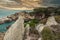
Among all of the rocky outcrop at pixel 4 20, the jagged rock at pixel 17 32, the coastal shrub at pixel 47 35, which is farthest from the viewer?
the rocky outcrop at pixel 4 20

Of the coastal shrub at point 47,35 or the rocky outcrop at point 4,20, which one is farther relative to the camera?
the rocky outcrop at point 4,20

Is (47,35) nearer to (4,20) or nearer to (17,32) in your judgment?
(17,32)

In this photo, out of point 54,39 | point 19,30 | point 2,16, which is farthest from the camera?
point 2,16

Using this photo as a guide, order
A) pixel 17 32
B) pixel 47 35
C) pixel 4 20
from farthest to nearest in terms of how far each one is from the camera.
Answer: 1. pixel 4 20
2. pixel 17 32
3. pixel 47 35

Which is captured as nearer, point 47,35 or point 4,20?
point 47,35

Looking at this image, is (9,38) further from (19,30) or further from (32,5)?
(32,5)

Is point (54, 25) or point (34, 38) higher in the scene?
point (54, 25)

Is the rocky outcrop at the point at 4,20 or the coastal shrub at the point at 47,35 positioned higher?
the coastal shrub at the point at 47,35

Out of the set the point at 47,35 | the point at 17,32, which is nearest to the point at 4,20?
the point at 17,32

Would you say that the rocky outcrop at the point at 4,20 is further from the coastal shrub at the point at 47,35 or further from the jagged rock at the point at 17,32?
the coastal shrub at the point at 47,35

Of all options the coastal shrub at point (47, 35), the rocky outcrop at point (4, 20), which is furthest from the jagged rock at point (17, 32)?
the rocky outcrop at point (4, 20)

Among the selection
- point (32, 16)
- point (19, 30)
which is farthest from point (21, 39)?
point (32, 16)
